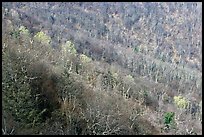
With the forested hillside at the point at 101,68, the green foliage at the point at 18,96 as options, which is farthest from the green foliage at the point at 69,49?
the green foliage at the point at 18,96

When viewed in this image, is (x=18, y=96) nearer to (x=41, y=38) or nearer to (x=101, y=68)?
(x=41, y=38)

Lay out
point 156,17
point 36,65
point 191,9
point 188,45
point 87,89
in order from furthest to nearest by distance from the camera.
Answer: point 191,9, point 156,17, point 188,45, point 87,89, point 36,65

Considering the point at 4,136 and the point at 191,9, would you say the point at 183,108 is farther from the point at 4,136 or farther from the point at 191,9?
the point at 191,9

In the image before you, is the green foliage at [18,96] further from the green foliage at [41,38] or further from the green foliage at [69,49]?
Result: the green foliage at [69,49]

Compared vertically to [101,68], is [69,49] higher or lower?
higher

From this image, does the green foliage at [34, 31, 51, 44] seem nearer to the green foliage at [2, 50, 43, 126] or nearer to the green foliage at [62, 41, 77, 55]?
the green foliage at [62, 41, 77, 55]

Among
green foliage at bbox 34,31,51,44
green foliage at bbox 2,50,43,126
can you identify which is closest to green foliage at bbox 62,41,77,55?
green foliage at bbox 34,31,51,44

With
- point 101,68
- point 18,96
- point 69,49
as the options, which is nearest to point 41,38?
point 69,49

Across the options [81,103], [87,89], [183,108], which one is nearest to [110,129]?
[81,103]
